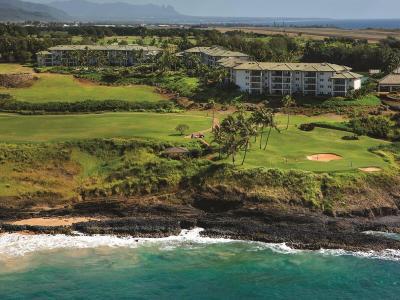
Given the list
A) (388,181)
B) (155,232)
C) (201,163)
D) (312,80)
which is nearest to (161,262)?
(155,232)

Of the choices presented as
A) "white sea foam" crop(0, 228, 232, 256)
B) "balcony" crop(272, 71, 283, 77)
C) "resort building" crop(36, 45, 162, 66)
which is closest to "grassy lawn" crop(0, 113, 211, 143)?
"balcony" crop(272, 71, 283, 77)

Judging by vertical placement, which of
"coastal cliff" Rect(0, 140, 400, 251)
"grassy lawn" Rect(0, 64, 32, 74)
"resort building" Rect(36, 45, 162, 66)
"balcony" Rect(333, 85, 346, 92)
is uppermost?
"resort building" Rect(36, 45, 162, 66)

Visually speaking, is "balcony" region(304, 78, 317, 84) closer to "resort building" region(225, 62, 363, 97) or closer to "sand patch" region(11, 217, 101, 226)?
"resort building" region(225, 62, 363, 97)

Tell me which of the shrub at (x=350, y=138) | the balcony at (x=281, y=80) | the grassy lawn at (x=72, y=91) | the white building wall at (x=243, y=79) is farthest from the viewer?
the grassy lawn at (x=72, y=91)

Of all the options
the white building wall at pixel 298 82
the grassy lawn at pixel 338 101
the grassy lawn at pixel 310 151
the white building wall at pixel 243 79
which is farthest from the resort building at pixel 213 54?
the grassy lawn at pixel 310 151

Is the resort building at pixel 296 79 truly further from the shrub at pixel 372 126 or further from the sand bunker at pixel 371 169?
the sand bunker at pixel 371 169

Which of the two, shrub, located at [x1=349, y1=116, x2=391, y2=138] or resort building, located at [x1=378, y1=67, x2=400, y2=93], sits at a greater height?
resort building, located at [x1=378, y1=67, x2=400, y2=93]
